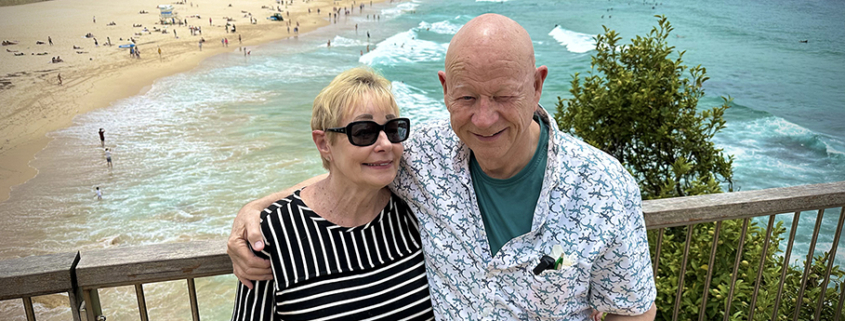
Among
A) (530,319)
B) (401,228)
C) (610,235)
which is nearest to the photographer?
(610,235)

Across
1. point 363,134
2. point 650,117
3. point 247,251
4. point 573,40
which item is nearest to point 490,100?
point 363,134

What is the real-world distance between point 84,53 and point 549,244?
4631 centimetres

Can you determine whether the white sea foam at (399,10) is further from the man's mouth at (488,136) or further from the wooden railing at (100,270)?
the man's mouth at (488,136)

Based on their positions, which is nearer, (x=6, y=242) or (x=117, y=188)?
(x=6, y=242)

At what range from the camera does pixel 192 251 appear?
2.17 m

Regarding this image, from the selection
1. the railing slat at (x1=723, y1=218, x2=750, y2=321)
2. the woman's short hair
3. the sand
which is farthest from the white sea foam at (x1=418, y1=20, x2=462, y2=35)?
the woman's short hair

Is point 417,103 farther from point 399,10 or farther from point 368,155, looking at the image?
point 399,10

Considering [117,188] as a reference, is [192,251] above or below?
above

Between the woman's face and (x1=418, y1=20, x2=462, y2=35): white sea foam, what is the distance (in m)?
53.0

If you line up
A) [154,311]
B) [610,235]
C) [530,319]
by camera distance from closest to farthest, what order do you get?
[610,235] → [530,319] → [154,311]

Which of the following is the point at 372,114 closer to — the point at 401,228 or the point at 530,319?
the point at 401,228

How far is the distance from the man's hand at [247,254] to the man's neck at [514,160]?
0.85 metres

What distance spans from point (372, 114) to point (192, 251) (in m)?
0.86

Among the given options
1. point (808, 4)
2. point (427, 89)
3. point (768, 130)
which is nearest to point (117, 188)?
point (427, 89)
